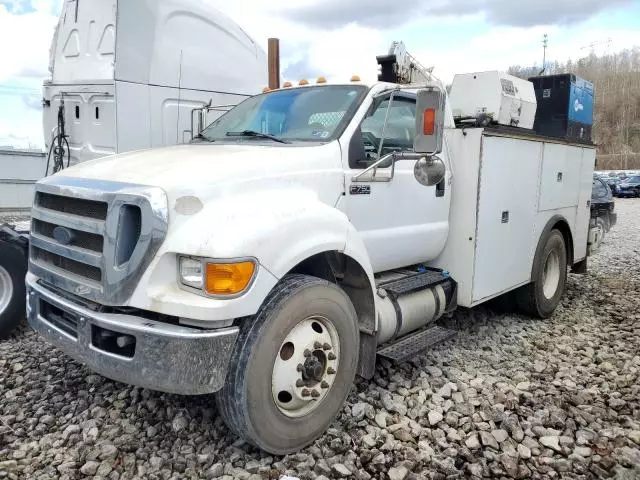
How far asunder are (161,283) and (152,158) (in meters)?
1.01

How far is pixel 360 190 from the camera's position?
147 inches

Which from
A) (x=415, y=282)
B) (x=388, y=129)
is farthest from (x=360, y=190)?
(x=415, y=282)

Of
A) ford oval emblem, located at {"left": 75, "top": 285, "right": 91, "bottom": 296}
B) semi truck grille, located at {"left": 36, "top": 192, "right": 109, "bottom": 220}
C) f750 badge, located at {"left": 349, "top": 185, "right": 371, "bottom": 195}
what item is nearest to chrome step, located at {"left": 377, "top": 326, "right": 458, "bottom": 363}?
f750 badge, located at {"left": 349, "top": 185, "right": 371, "bottom": 195}

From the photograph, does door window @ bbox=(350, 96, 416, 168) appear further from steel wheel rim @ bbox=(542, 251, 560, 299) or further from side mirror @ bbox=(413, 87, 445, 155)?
steel wheel rim @ bbox=(542, 251, 560, 299)

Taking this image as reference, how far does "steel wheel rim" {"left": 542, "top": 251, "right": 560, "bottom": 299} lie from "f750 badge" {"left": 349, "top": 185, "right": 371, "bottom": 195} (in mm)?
3245

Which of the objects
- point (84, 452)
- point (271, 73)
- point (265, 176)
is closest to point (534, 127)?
point (271, 73)

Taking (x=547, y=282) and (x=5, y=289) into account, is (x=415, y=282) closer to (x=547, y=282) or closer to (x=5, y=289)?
(x=547, y=282)

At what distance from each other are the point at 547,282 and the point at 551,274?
0.41ft

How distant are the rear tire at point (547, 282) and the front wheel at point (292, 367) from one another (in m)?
3.07

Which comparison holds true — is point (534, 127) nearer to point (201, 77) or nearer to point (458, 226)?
point (458, 226)

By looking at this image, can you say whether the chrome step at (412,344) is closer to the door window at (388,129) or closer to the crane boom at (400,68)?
the door window at (388,129)

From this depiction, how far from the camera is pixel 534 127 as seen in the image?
6594 mm

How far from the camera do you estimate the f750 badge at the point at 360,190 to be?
368 cm

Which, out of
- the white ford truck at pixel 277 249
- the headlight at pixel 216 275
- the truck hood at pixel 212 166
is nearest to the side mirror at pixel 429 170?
the white ford truck at pixel 277 249
